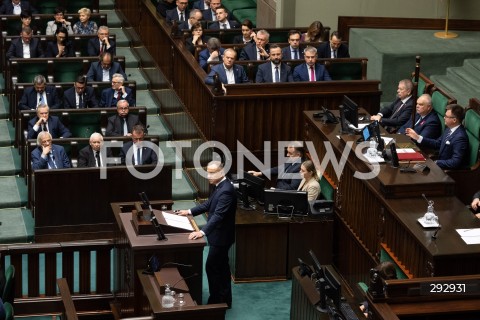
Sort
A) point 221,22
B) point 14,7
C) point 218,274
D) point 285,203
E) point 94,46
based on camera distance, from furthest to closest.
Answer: point 14,7, point 221,22, point 94,46, point 285,203, point 218,274

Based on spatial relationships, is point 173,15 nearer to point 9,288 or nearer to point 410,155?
point 410,155

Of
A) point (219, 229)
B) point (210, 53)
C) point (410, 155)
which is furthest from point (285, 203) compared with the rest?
point (210, 53)

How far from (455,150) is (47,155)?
3538 millimetres

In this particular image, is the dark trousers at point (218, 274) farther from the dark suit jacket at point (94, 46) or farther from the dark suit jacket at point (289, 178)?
the dark suit jacket at point (94, 46)

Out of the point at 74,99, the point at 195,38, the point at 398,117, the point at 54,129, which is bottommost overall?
the point at 54,129

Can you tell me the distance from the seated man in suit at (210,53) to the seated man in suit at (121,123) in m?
0.98

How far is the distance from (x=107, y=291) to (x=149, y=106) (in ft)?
13.0

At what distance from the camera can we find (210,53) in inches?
461

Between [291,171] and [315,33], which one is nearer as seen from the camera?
[291,171]

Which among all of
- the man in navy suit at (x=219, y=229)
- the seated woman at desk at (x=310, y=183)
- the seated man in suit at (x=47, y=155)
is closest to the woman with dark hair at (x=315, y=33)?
the seated woman at desk at (x=310, y=183)

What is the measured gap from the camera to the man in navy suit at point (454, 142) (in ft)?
32.0

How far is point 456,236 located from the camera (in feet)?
27.2

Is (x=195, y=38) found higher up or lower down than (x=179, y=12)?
lower down

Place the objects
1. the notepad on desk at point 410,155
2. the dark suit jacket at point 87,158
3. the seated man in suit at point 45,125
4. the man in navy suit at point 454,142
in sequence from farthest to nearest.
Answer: the seated man in suit at point 45,125
the dark suit jacket at point 87,158
the man in navy suit at point 454,142
the notepad on desk at point 410,155
